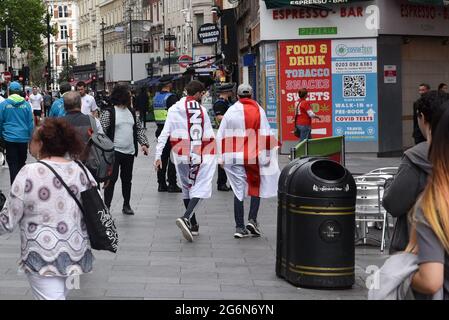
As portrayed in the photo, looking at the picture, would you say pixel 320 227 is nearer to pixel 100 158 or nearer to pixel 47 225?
pixel 47 225

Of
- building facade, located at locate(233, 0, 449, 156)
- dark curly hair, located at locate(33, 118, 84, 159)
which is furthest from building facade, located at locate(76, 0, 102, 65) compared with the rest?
dark curly hair, located at locate(33, 118, 84, 159)

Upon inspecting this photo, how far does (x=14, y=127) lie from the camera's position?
52.1ft

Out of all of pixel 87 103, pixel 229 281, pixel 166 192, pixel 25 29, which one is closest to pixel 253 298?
pixel 229 281

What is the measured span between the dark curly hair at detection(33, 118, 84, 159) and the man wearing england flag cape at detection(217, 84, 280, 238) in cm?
571

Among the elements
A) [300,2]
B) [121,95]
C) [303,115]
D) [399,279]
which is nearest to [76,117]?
[121,95]

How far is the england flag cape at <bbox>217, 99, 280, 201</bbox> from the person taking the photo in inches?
464

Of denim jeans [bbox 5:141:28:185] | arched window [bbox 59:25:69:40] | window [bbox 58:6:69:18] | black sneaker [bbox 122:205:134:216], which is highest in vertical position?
window [bbox 58:6:69:18]

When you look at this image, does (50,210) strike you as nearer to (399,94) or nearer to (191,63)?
(399,94)

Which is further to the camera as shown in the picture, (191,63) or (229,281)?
(191,63)

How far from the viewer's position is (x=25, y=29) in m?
86.8

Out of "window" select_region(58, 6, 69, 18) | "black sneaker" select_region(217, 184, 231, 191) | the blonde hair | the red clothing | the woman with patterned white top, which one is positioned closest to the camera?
the blonde hair

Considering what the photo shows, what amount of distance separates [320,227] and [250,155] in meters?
3.37

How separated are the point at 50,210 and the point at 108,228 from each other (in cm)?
40

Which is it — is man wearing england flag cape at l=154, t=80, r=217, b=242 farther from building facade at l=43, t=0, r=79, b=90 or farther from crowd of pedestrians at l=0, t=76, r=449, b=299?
→ building facade at l=43, t=0, r=79, b=90
